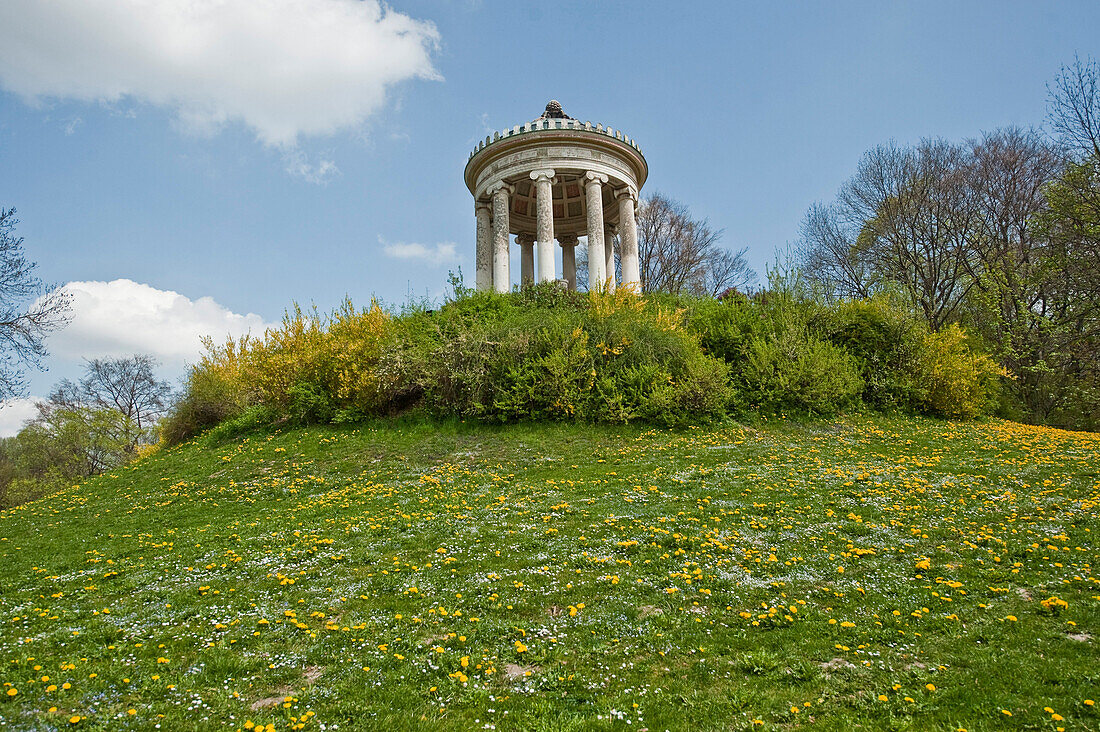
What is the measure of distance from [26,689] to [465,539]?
4.65 metres

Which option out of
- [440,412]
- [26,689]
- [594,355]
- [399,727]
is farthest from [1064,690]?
[440,412]

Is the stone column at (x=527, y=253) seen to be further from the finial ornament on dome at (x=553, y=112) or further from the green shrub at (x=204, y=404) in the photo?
the green shrub at (x=204, y=404)

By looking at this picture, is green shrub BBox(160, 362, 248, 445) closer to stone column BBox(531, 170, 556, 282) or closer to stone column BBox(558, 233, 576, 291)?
stone column BBox(531, 170, 556, 282)

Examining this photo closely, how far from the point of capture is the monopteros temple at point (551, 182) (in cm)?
2525

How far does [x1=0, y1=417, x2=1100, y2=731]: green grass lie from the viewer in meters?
3.76

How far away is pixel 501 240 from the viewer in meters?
25.7

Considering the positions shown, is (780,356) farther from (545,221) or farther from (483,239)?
(483,239)

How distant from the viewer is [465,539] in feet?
25.8

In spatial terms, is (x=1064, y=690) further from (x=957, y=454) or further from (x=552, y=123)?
(x=552, y=123)

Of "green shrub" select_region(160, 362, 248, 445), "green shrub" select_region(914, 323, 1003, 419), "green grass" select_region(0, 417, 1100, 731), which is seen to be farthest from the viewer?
"green shrub" select_region(160, 362, 248, 445)

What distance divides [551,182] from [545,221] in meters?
1.91

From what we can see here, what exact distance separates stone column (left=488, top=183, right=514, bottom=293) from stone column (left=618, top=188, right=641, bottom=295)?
219 inches

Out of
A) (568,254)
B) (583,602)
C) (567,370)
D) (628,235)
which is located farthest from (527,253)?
(583,602)

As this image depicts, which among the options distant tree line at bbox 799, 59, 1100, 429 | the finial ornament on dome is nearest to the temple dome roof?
the finial ornament on dome
